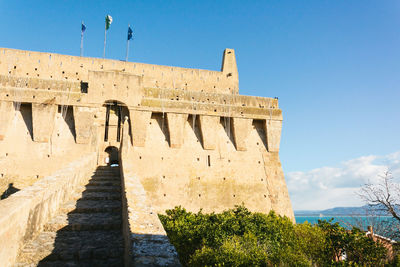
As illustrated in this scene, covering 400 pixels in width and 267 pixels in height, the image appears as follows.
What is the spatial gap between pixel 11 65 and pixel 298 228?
63.9 ft

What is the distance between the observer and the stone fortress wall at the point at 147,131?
14742 millimetres

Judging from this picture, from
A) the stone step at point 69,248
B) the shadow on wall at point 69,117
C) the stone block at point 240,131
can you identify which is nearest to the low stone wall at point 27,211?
the stone step at point 69,248

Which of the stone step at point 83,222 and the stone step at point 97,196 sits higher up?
the stone step at point 97,196

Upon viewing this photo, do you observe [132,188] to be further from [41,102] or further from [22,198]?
[41,102]

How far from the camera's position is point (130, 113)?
624 inches

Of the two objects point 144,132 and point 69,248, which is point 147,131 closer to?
point 144,132

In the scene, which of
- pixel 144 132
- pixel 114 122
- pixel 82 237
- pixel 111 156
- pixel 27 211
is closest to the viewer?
pixel 27 211

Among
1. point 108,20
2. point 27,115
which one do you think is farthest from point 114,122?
point 108,20

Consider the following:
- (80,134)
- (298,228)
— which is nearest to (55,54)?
(80,134)

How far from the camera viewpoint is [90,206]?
20.4ft

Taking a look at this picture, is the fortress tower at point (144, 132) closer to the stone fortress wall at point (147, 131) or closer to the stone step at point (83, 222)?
the stone fortress wall at point (147, 131)

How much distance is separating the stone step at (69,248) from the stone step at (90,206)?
3.62 feet

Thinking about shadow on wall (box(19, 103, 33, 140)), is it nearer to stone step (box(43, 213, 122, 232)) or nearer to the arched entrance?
the arched entrance

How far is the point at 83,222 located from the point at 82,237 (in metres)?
0.55
